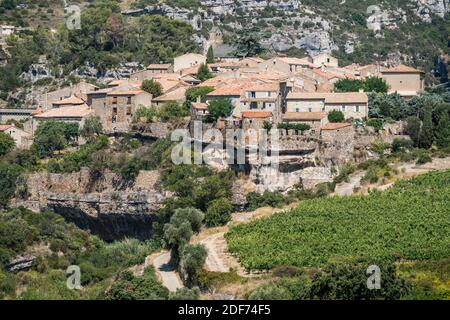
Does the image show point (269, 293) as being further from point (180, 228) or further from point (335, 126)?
point (335, 126)

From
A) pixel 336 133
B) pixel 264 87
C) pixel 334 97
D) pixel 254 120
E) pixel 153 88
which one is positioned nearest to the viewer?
pixel 336 133

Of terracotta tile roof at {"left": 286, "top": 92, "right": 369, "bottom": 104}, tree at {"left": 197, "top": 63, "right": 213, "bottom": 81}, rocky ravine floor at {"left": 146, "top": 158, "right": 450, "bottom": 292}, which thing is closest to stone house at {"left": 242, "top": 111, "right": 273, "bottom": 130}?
terracotta tile roof at {"left": 286, "top": 92, "right": 369, "bottom": 104}

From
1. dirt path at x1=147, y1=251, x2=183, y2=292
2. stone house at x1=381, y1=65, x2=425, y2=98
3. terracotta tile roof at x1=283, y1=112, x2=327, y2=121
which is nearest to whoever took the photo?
dirt path at x1=147, y1=251, x2=183, y2=292

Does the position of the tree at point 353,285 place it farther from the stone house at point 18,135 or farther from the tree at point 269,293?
the stone house at point 18,135

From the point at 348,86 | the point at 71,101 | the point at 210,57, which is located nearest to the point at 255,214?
the point at 348,86

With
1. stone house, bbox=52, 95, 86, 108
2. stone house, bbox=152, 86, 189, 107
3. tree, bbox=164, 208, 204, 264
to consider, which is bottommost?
tree, bbox=164, 208, 204, 264

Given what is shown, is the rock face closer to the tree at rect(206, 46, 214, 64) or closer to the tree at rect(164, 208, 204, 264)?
the tree at rect(164, 208, 204, 264)

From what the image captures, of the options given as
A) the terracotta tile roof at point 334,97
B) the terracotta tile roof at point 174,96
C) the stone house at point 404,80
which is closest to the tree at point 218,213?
the terracotta tile roof at point 334,97
